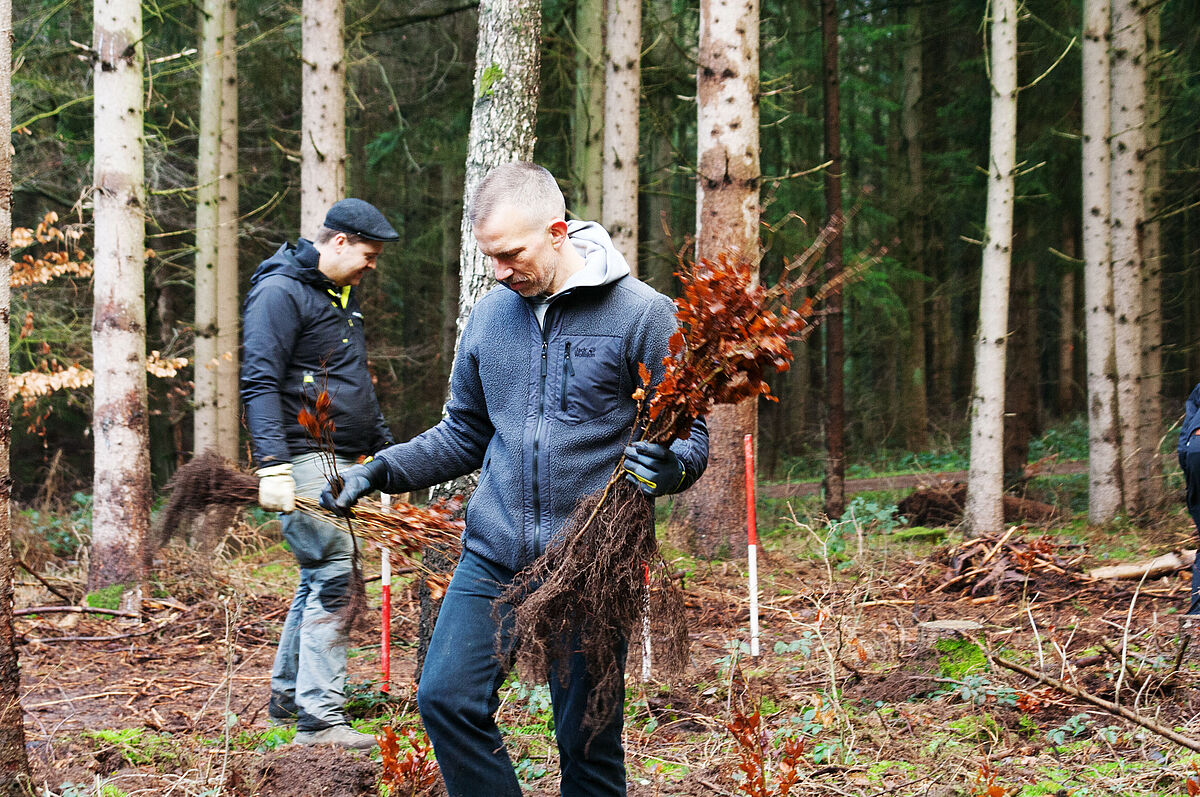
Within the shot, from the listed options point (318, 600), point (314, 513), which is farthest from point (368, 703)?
point (314, 513)

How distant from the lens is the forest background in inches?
507

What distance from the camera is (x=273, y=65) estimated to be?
1495 centimetres

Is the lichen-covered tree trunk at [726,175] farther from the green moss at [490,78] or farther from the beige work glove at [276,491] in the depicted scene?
the beige work glove at [276,491]

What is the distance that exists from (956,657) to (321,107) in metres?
8.16

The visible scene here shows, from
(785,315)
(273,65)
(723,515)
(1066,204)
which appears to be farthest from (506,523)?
(1066,204)

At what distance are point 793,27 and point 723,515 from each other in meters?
12.1

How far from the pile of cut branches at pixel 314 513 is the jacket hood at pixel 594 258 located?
136 cm

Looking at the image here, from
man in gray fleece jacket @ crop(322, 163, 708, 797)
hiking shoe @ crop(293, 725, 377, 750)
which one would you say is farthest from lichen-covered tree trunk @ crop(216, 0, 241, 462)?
man in gray fleece jacket @ crop(322, 163, 708, 797)

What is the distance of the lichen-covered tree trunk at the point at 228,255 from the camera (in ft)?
40.6

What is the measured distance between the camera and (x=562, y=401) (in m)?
2.92

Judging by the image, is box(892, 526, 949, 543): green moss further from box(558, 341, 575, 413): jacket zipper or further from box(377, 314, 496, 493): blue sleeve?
box(558, 341, 575, 413): jacket zipper

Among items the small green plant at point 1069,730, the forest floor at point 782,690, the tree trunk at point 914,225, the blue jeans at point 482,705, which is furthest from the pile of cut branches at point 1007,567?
the tree trunk at point 914,225

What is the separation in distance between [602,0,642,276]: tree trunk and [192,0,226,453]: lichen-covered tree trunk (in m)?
4.93

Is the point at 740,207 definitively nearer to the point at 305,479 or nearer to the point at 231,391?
the point at 305,479
